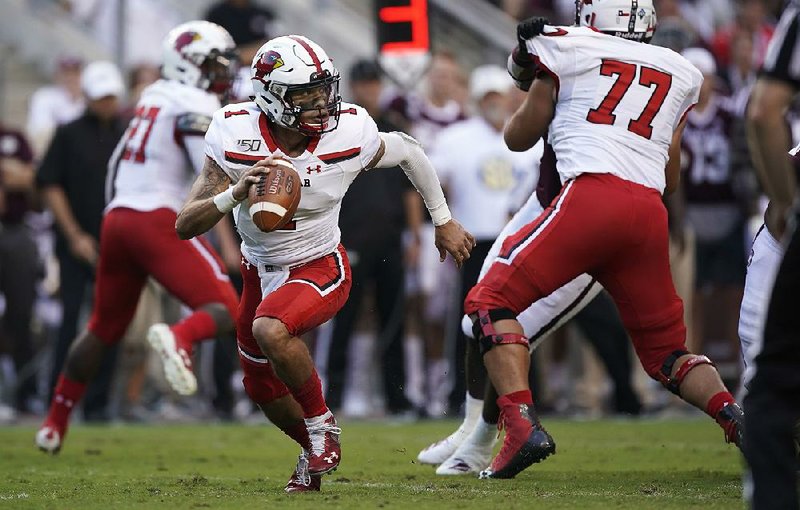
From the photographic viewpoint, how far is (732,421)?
19.1 ft

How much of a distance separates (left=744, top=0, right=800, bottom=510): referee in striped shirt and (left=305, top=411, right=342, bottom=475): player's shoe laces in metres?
1.97

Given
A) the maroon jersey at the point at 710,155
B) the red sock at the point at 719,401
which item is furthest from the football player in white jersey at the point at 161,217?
the maroon jersey at the point at 710,155

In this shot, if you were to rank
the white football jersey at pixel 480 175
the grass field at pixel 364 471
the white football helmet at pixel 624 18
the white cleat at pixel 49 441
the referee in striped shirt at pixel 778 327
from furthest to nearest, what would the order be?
the white football jersey at pixel 480 175
the white cleat at pixel 49 441
the white football helmet at pixel 624 18
the grass field at pixel 364 471
the referee in striped shirt at pixel 778 327

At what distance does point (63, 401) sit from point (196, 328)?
98 centimetres

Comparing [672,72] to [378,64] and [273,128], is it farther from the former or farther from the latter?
[378,64]

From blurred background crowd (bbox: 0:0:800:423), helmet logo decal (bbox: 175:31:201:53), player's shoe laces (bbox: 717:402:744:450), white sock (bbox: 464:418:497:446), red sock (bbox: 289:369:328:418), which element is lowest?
blurred background crowd (bbox: 0:0:800:423)

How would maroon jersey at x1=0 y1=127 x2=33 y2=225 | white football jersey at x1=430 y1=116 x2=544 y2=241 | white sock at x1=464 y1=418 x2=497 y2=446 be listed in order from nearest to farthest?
white sock at x1=464 y1=418 x2=497 y2=446 → white football jersey at x1=430 y1=116 x2=544 y2=241 → maroon jersey at x1=0 y1=127 x2=33 y2=225

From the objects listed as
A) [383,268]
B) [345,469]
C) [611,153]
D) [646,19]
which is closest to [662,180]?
[611,153]

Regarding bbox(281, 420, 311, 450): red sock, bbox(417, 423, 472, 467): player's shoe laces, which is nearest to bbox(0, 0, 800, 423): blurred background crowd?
bbox(417, 423, 472, 467): player's shoe laces

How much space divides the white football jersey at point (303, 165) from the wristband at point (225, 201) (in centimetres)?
18

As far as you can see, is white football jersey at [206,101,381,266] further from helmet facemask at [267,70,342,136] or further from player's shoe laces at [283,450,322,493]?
player's shoe laces at [283,450,322,493]

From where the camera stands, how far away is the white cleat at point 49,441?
7.92 m

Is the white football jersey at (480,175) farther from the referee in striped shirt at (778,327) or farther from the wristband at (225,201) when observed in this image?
the referee in striped shirt at (778,327)

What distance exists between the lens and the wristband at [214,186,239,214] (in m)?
5.50
